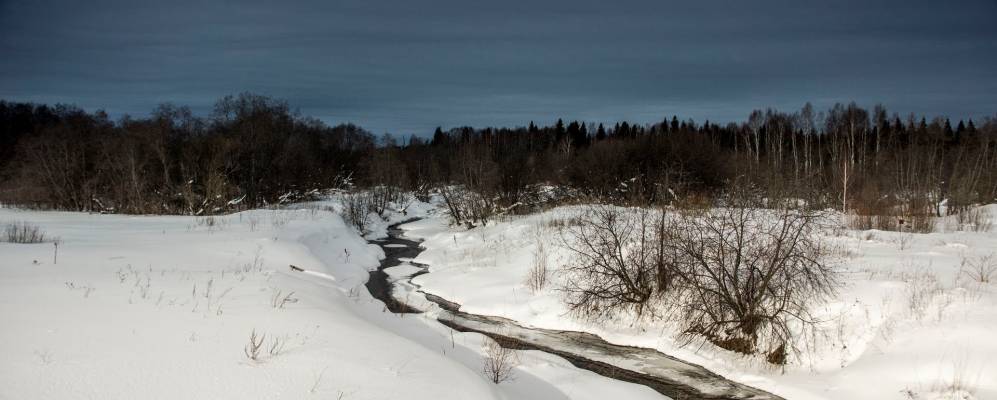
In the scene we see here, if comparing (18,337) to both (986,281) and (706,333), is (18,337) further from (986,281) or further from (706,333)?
(986,281)

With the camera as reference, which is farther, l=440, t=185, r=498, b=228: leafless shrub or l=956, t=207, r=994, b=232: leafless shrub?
l=440, t=185, r=498, b=228: leafless shrub

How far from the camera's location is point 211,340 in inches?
293

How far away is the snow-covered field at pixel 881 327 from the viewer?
7.98 meters

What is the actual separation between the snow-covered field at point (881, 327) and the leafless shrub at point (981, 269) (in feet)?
0.28

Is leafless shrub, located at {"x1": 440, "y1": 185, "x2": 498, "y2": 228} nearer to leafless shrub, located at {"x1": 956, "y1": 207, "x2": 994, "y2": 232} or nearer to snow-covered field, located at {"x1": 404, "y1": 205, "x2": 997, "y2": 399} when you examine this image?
snow-covered field, located at {"x1": 404, "y1": 205, "x2": 997, "y2": 399}

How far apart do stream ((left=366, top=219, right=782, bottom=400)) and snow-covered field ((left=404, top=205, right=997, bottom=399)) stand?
29 centimetres

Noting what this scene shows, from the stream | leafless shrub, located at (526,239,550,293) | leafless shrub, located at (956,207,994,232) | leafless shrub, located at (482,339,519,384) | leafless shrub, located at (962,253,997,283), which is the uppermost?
leafless shrub, located at (956,207,994,232)

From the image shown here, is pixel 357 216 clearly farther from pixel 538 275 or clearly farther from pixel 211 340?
pixel 211 340

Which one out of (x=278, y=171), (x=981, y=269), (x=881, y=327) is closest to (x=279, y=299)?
(x=881, y=327)

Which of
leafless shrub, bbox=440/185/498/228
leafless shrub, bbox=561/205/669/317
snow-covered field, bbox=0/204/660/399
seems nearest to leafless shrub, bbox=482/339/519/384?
snow-covered field, bbox=0/204/660/399

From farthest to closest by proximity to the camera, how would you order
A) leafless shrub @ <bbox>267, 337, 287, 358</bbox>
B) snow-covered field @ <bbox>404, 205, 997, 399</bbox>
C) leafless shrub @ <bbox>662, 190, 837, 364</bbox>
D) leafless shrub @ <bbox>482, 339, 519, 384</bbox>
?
leafless shrub @ <bbox>662, 190, 837, 364</bbox> < leafless shrub @ <bbox>482, 339, 519, 384</bbox> < snow-covered field @ <bbox>404, 205, 997, 399</bbox> < leafless shrub @ <bbox>267, 337, 287, 358</bbox>

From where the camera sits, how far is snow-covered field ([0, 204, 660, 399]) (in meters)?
6.14

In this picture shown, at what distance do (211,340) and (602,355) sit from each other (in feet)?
22.8

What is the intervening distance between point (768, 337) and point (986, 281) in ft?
13.3
